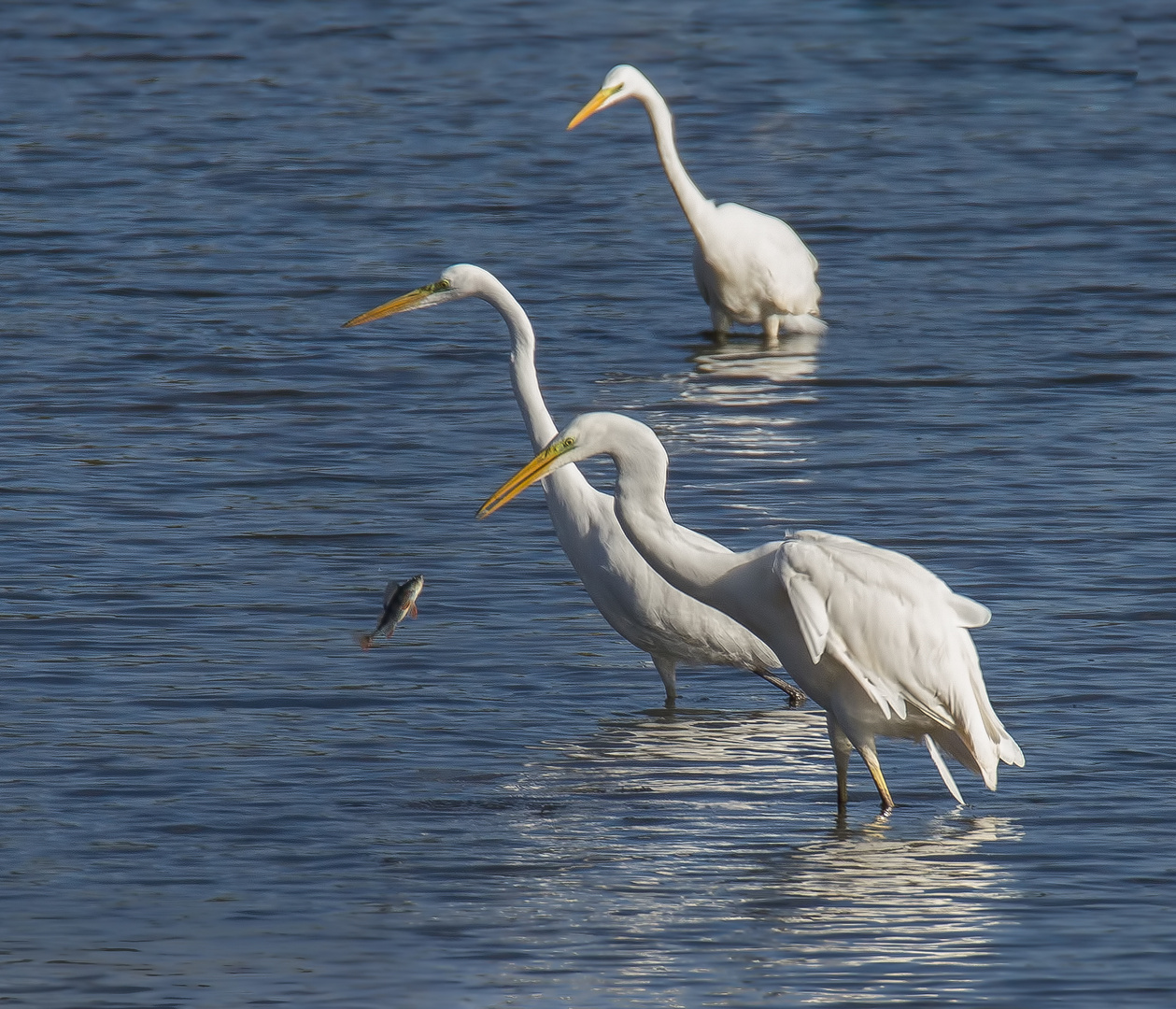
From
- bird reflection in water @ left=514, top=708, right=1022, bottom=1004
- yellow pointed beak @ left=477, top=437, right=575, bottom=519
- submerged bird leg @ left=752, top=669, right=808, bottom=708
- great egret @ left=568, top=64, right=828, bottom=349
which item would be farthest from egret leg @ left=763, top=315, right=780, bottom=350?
yellow pointed beak @ left=477, top=437, right=575, bottom=519

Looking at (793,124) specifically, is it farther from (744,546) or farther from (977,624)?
(977,624)

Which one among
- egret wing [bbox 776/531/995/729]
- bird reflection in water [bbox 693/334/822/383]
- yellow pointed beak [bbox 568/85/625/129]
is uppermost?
yellow pointed beak [bbox 568/85/625/129]

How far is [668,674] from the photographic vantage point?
24.8 ft

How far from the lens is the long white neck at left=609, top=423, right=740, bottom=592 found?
6.43 meters

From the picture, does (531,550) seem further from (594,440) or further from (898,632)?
(898,632)

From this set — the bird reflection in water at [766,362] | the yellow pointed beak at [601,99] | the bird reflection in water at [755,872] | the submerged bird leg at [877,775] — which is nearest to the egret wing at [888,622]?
the submerged bird leg at [877,775]

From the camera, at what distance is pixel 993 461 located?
10.1m

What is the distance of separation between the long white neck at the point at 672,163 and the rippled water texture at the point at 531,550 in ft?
2.47

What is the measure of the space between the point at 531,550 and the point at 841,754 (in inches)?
111

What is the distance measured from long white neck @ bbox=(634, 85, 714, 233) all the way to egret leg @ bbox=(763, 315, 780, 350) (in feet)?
2.26

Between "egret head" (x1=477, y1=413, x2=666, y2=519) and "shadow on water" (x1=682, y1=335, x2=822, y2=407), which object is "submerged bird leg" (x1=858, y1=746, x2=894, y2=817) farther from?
"shadow on water" (x1=682, y1=335, x2=822, y2=407)

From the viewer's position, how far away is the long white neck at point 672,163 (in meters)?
12.8

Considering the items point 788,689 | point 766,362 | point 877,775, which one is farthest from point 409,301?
point 766,362

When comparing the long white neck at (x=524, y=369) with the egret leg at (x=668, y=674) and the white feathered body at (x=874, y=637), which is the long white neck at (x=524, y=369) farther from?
the white feathered body at (x=874, y=637)
